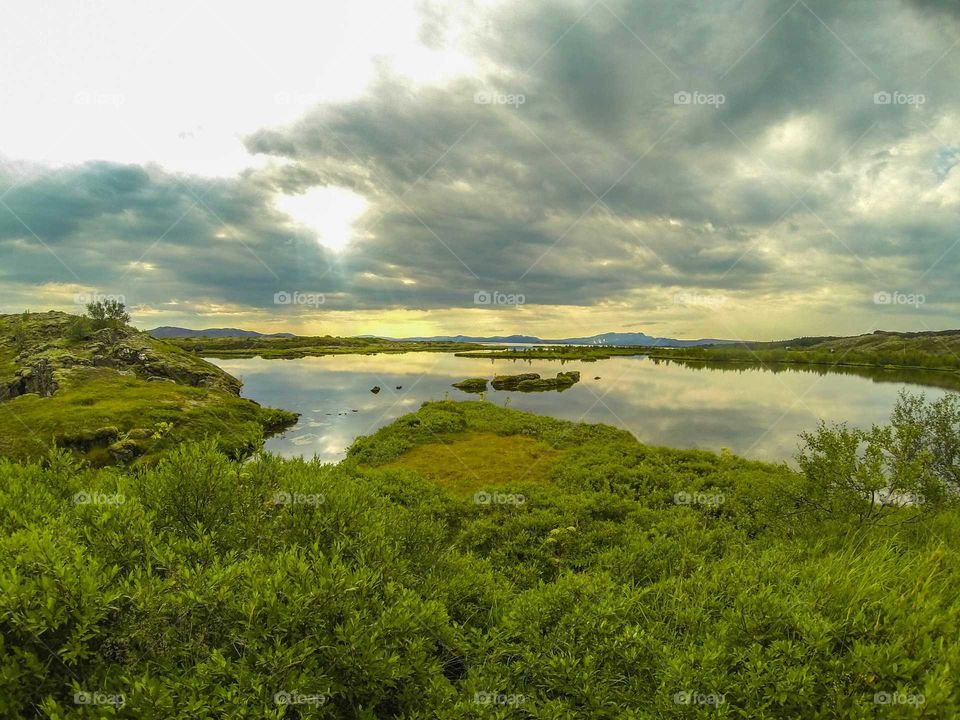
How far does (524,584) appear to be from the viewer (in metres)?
11.1

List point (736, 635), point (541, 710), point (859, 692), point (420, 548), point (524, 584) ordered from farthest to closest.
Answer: point (524, 584) → point (420, 548) → point (736, 635) → point (541, 710) → point (859, 692)

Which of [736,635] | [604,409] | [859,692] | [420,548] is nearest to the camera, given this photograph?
[859,692]

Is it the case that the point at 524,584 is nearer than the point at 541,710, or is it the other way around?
the point at 541,710

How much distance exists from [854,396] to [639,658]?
73911 mm

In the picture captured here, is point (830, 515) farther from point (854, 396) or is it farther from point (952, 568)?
point (854, 396)

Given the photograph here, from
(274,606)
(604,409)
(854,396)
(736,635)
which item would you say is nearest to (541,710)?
(736,635)
